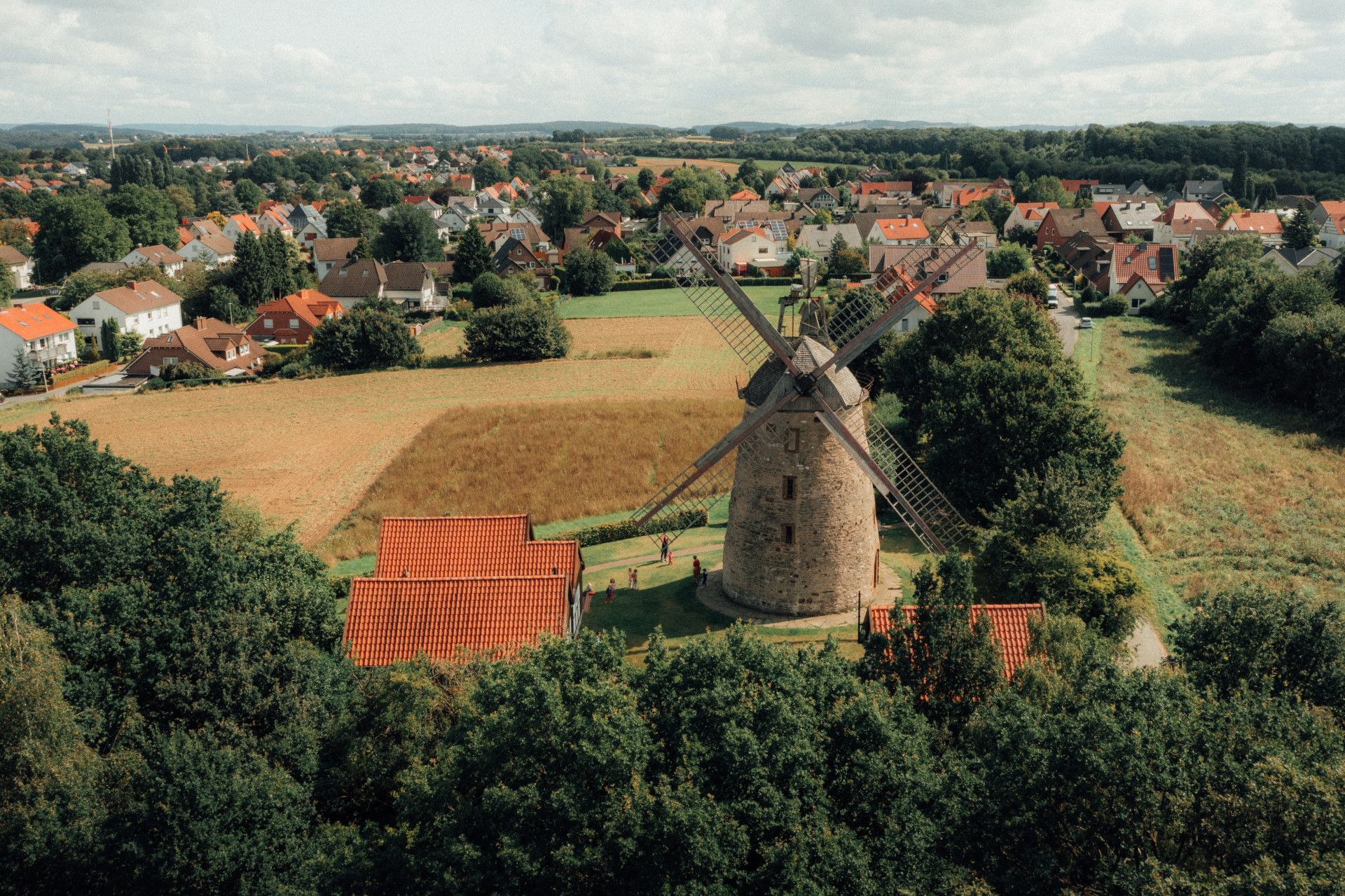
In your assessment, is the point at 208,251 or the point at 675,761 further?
the point at 208,251

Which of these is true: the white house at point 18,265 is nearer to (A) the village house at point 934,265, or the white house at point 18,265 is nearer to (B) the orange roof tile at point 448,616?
(A) the village house at point 934,265

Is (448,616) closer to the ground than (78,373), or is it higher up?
higher up

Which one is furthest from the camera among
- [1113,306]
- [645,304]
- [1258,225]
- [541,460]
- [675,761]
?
[1258,225]

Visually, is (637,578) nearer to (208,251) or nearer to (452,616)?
(452,616)

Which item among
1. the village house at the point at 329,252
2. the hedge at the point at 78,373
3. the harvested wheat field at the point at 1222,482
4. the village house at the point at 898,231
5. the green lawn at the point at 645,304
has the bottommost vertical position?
the hedge at the point at 78,373

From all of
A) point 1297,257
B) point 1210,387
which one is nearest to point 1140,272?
point 1297,257

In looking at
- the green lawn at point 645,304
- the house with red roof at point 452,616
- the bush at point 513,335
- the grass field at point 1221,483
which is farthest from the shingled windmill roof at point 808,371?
the green lawn at point 645,304

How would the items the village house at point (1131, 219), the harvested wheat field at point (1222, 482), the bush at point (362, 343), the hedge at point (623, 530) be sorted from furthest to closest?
the village house at point (1131, 219) → the bush at point (362, 343) → the hedge at point (623, 530) → the harvested wheat field at point (1222, 482)
